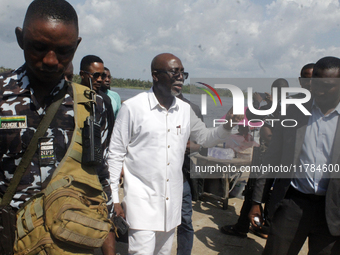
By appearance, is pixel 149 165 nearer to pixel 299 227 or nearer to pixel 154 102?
pixel 154 102

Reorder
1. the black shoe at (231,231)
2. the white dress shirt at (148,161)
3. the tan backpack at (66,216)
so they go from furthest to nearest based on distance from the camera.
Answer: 1. the black shoe at (231,231)
2. the white dress shirt at (148,161)
3. the tan backpack at (66,216)

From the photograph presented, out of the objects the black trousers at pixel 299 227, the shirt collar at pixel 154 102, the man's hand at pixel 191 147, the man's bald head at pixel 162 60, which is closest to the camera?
the black trousers at pixel 299 227

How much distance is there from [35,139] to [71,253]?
49cm

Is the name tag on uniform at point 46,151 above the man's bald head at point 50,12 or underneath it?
underneath

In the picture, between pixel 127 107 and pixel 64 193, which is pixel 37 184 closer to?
pixel 64 193

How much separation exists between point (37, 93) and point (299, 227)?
2154mm

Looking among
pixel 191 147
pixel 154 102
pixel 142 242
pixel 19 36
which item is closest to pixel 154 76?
pixel 154 102

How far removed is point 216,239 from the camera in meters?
4.11

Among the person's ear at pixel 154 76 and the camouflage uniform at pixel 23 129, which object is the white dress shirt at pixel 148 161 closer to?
the person's ear at pixel 154 76

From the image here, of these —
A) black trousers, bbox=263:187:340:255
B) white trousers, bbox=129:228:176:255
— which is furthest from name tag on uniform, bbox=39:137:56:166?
black trousers, bbox=263:187:340:255

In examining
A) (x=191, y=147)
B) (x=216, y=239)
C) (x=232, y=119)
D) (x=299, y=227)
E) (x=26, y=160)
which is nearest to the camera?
(x=26, y=160)

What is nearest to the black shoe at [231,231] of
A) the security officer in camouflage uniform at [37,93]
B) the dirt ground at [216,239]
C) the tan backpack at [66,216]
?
the dirt ground at [216,239]

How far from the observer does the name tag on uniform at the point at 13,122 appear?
4.10 feet

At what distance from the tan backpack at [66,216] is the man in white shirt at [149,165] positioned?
1135mm
